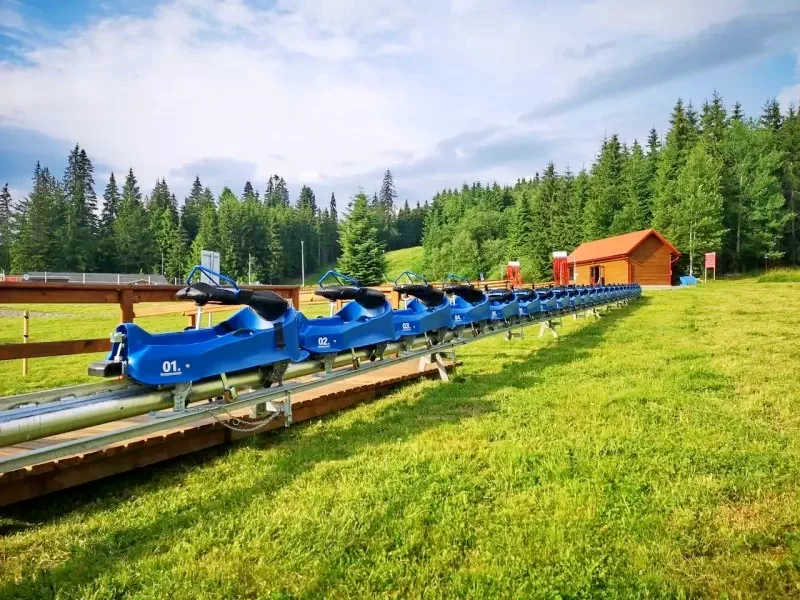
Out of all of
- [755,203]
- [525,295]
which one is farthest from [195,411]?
[755,203]

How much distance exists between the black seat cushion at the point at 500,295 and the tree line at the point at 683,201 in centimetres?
5238

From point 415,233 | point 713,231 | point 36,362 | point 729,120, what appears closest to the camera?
point 36,362

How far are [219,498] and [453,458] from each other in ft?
6.07

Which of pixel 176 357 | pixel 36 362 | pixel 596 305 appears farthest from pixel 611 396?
pixel 596 305

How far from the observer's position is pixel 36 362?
10.7m

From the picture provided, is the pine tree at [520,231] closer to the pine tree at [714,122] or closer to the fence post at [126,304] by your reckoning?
the pine tree at [714,122]

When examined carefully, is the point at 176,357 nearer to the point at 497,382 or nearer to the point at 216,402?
the point at 216,402

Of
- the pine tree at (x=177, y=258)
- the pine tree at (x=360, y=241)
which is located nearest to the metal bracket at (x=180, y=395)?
the pine tree at (x=360, y=241)

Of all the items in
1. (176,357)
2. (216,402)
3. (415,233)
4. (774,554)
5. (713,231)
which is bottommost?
(774,554)

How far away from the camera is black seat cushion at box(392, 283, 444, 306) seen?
287 inches

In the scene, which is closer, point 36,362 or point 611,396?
point 611,396

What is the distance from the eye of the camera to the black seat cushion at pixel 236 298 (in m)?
3.97

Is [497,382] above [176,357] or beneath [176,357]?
beneath

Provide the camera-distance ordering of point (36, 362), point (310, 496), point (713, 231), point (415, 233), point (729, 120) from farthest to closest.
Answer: point (415, 233) → point (729, 120) → point (713, 231) → point (36, 362) → point (310, 496)
